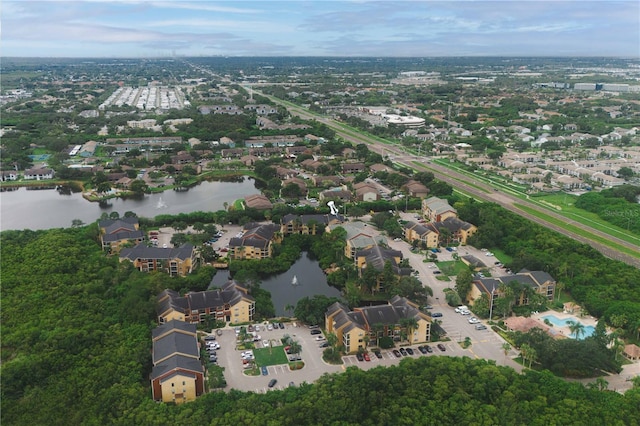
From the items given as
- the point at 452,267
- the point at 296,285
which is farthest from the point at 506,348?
the point at 296,285

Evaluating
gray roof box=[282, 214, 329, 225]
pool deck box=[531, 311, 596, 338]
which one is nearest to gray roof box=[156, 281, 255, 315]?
gray roof box=[282, 214, 329, 225]

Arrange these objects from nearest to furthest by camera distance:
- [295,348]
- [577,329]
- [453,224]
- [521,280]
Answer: [295,348]
[577,329]
[521,280]
[453,224]

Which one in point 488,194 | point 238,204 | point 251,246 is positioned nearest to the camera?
→ point 251,246

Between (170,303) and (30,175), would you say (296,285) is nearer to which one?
(170,303)

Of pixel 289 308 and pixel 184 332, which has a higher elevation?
pixel 184 332

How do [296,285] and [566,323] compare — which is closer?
[566,323]

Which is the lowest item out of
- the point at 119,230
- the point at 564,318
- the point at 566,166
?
the point at 564,318
